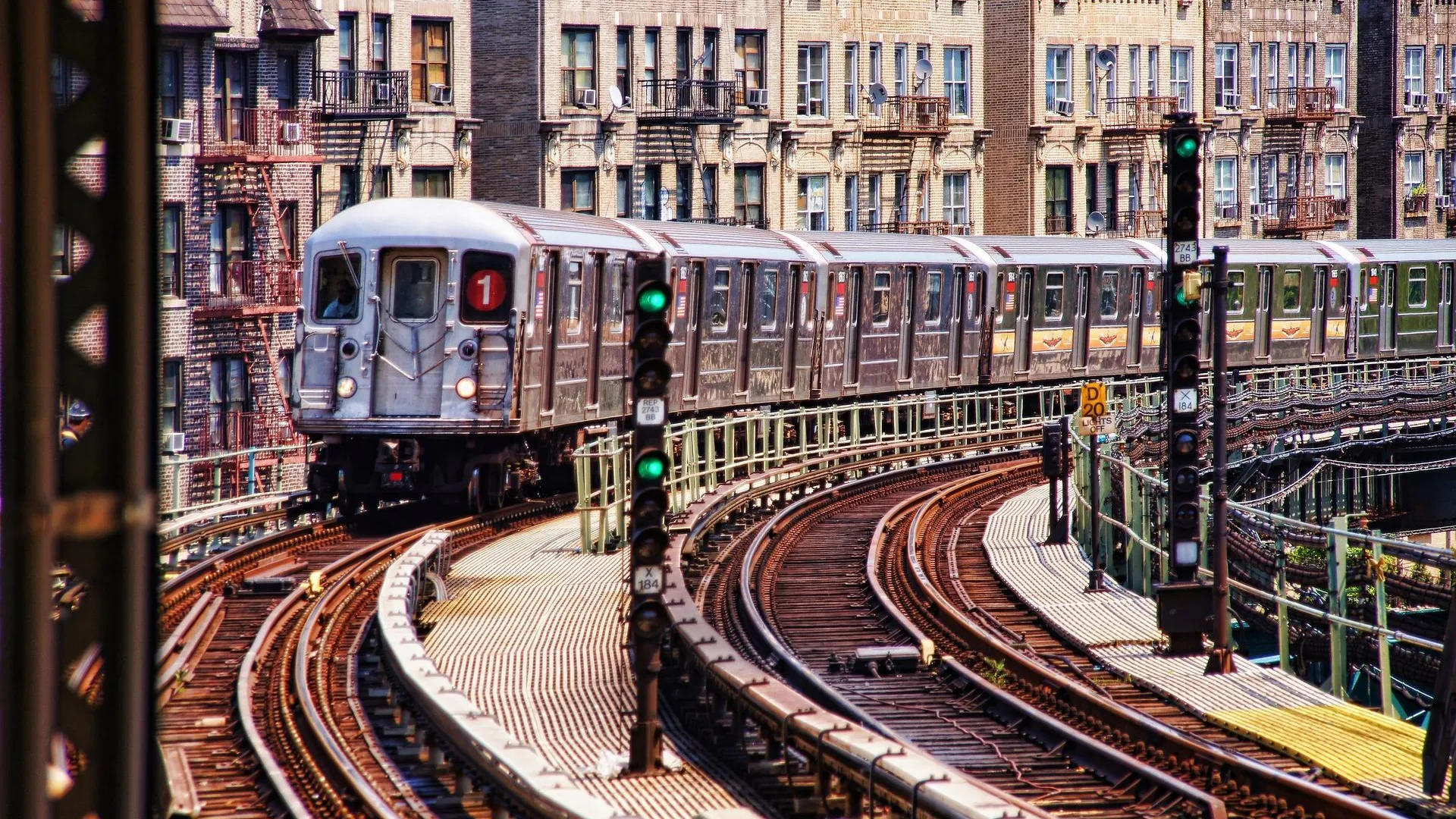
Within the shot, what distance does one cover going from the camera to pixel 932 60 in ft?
174

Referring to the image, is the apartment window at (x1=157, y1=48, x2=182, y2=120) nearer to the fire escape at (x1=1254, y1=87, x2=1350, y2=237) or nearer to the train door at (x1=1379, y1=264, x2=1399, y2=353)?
the train door at (x1=1379, y1=264, x2=1399, y2=353)

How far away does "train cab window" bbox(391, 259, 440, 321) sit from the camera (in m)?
22.6

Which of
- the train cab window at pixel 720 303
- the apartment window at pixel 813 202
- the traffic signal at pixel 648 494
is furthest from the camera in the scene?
the apartment window at pixel 813 202

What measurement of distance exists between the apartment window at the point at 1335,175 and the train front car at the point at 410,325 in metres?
45.7

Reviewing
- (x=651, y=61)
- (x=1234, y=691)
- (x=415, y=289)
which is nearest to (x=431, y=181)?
(x=651, y=61)

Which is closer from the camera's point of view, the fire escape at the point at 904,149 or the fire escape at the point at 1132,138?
the fire escape at the point at 904,149

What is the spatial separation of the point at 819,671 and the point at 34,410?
41.1ft

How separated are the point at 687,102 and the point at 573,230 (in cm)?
2220

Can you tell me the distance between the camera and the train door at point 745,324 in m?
30.4

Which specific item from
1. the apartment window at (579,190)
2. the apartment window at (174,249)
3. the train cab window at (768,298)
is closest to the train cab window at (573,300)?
the train cab window at (768,298)

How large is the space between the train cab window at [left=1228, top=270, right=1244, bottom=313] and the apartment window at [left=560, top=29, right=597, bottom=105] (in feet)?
47.2

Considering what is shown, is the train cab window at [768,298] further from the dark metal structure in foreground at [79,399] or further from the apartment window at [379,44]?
the dark metal structure in foreground at [79,399]

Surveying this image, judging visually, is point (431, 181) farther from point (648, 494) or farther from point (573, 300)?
point (648, 494)

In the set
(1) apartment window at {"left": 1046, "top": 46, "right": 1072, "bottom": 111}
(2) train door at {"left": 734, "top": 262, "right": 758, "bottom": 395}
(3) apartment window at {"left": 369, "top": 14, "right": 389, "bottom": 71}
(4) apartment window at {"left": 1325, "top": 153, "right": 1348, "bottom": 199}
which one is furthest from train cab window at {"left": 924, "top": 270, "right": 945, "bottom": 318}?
(4) apartment window at {"left": 1325, "top": 153, "right": 1348, "bottom": 199}
